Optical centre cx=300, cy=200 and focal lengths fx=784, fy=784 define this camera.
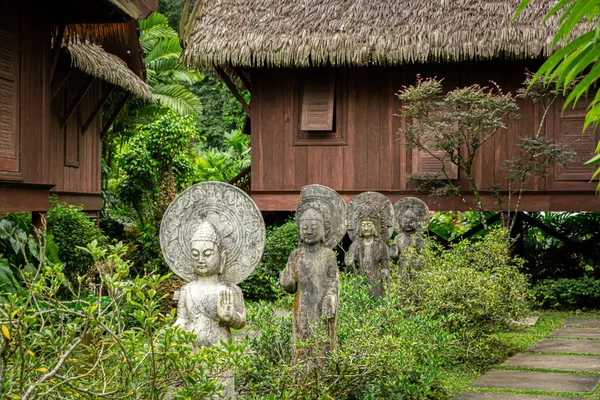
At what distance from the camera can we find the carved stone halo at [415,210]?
10852 millimetres

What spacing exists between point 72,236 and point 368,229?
5.63 meters

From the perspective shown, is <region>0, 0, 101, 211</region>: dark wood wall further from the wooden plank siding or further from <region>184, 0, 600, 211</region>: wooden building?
the wooden plank siding

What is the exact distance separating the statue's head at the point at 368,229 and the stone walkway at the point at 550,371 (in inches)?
83.3

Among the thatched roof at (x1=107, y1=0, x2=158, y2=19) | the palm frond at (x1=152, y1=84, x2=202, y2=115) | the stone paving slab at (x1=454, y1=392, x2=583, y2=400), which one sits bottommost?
the stone paving slab at (x1=454, y1=392, x2=583, y2=400)

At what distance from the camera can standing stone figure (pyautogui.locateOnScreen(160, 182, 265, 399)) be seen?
5.06m

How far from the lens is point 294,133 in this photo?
15.2 meters

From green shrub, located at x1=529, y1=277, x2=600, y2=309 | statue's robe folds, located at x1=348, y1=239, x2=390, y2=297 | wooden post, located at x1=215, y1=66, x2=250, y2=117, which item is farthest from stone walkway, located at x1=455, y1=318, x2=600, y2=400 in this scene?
wooden post, located at x1=215, y1=66, x2=250, y2=117

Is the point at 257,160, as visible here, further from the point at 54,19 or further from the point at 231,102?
the point at 231,102

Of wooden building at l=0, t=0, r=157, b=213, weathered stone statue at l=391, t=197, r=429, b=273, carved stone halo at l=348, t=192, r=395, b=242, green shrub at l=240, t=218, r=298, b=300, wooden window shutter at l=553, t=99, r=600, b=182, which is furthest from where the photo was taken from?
green shrub at l=240, t=218, r=298, b=300

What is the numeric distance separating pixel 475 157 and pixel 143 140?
7.96 metres

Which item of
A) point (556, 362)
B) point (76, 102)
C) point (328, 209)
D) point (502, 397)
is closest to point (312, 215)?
point (328, 209)

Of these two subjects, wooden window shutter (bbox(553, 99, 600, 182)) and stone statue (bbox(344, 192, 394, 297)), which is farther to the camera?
wooden window shutter (bbox(553, 99, 600, 182))

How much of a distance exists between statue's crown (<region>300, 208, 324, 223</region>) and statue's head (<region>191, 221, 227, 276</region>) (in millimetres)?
1245

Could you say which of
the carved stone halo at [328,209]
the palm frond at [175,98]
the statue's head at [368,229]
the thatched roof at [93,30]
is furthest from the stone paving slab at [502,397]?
the palm frond at [175,98]
